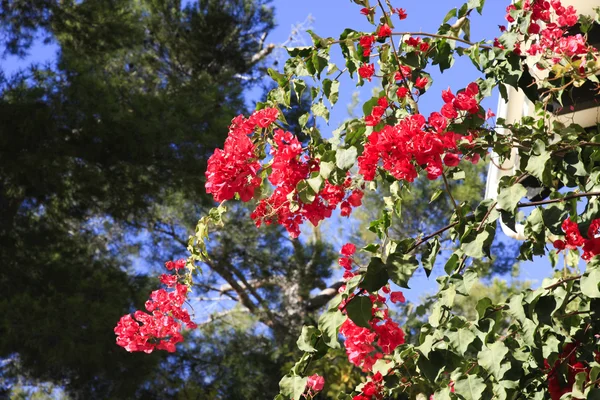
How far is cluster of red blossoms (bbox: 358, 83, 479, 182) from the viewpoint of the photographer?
140 cm

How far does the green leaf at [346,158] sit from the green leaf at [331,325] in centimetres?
27

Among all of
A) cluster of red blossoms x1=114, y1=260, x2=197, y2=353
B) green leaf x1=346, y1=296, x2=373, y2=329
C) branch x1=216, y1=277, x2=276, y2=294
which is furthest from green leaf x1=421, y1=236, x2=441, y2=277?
branch x1=216, y1=277, x2=276, y2=294

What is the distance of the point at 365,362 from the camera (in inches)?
71.9

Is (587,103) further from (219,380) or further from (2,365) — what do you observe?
(219,380)

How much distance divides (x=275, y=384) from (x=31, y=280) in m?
2.48

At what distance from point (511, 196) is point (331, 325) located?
380 millimetres

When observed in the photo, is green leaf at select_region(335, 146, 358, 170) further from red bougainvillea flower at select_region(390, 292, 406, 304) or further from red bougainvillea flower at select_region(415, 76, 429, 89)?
red bougainvillea flower at select_region(390, 292, 406, 304)

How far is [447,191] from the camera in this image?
5.44 feet

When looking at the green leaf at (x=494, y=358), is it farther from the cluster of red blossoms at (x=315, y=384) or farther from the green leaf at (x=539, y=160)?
the cluster of red blossoms at (x=315, y=384)

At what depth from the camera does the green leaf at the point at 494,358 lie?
1.30 metres

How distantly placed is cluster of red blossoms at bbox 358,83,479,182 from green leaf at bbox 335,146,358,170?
3 cm

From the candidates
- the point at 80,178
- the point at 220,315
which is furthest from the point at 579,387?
the point at 220,315

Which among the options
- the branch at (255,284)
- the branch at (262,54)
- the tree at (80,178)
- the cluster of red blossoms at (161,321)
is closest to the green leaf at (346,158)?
the cluster of red blossoms at (161,321)

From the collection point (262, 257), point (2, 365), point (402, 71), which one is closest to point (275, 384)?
point (262, 257)
